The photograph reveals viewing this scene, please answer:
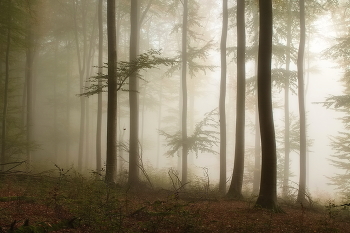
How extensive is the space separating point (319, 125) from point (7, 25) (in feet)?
239

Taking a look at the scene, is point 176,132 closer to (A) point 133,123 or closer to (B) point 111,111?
(A) point 133,123

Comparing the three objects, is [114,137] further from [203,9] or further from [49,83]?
[49,83]

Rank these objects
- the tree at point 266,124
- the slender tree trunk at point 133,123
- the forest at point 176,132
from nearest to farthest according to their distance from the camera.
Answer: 1. the forest at point 176,132
2. the tree at point 266,124
3. the slender tree trunk at point 133,123

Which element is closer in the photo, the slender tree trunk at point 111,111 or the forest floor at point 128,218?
the forest floor at point 128,218

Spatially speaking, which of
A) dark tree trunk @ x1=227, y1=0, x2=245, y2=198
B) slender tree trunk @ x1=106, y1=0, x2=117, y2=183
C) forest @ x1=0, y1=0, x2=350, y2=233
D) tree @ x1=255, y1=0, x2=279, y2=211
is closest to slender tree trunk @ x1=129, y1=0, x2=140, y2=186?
forest @ x1=0, y1=0, x2=350, y2=233

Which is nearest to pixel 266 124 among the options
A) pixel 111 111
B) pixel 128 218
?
pixel 128 218

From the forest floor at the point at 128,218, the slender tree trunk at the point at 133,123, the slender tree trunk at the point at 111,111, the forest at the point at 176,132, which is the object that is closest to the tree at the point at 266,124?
the forest at the point at 176,132

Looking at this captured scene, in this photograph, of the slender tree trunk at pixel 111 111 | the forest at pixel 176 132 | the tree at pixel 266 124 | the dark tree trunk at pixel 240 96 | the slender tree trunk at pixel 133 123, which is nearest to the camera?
the forest at pixel 176 132

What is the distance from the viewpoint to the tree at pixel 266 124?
7.20 m

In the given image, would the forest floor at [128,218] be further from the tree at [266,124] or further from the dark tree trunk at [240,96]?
the dark tree trunk at [240,96]

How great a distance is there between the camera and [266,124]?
7.30 meters

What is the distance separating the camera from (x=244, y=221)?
19.4 feet

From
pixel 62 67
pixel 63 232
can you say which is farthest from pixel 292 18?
pixel 62 67

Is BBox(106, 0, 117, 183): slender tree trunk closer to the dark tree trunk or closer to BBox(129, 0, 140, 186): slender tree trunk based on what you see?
BBox(129, 0, 140, 186): slender tree trunk
